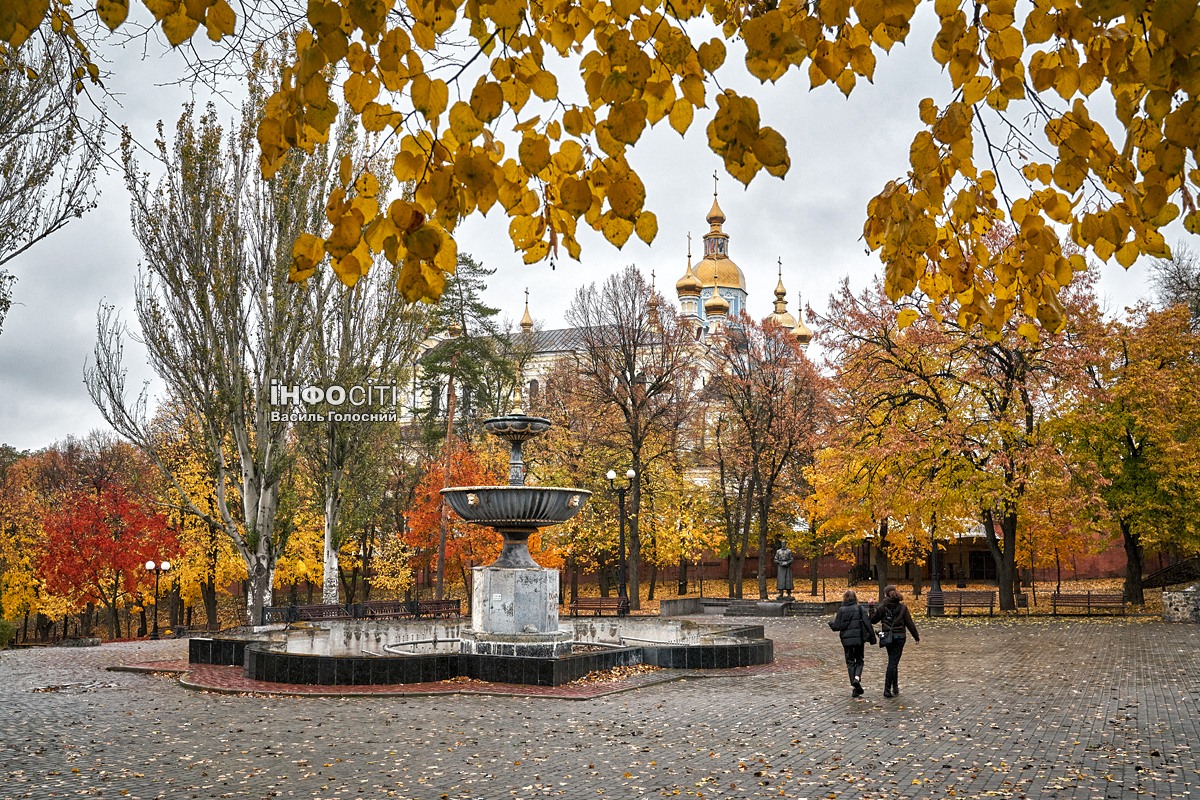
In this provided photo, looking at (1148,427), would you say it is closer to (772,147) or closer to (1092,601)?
(1092,601)

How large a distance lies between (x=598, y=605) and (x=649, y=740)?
65.9ft

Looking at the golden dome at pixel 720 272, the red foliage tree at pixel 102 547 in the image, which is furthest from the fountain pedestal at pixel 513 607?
the golden dome at pixel 720 272

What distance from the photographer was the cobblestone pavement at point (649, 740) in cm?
743

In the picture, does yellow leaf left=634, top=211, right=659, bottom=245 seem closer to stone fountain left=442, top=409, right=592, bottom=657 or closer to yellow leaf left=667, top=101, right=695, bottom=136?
yellow leaf left=667, top=101, right=695, bottom=136

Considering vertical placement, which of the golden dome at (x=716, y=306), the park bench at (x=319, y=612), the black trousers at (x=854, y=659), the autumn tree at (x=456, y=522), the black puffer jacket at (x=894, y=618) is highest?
the golden dome at (x=716, y=306)

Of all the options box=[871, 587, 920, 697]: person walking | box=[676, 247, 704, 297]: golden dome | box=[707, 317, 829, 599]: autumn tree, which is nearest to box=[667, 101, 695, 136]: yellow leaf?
box=[871, 587, 920, 697]: person walking

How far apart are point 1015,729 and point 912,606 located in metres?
24.4

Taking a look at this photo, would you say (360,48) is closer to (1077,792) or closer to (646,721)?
(1077,792)

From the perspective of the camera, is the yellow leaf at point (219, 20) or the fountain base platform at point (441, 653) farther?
the fountain base platform at point (441, 653)

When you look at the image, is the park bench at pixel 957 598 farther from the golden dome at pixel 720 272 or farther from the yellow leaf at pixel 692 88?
the golden dome at pixel 720 272

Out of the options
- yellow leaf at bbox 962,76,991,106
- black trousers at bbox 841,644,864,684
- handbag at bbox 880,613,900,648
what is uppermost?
yellow leaf at bbox 962,76,991,106

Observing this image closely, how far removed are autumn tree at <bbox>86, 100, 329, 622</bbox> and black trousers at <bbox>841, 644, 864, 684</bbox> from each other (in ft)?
49.9

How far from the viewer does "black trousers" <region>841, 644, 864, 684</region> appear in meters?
12.0

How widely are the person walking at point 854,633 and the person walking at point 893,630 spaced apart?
20 centimetres
